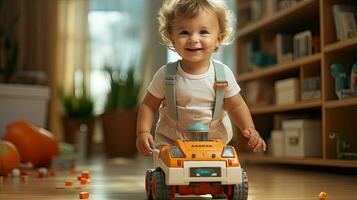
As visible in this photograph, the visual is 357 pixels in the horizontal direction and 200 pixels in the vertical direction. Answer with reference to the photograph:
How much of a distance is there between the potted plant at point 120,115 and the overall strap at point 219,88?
266 centimetres

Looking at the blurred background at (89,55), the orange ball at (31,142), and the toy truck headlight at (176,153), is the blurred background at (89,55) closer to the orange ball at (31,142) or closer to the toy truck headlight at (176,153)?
the orange ball at (31,142)

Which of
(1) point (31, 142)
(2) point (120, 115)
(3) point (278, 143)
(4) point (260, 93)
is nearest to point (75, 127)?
(2) point (120, 115)

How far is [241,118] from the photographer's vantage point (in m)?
1.48

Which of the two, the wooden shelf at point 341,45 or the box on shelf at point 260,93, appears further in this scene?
the box on shelf at point 260,93

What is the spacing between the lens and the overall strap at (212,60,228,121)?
4.80ft

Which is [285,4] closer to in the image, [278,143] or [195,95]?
[278,143]

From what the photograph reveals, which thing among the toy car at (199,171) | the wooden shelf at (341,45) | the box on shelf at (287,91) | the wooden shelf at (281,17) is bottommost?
the toy car at (199,171)

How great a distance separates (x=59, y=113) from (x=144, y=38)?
90 centimetres

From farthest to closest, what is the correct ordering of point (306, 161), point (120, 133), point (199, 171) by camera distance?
point (120, 133)
point (306, 161)
point (199, 171)

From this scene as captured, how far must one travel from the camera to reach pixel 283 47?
10.0 ft

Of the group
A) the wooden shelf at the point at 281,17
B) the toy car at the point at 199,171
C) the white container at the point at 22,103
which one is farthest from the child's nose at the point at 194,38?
the white container at the point at 22,103

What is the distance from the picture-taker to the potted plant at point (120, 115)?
4.11m

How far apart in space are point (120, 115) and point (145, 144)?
9.07ft

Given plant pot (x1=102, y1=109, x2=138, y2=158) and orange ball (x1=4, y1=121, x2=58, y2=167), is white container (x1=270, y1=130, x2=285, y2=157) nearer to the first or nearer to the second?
orange ball (x1=4, y1=121, x2=58, y2=167)
